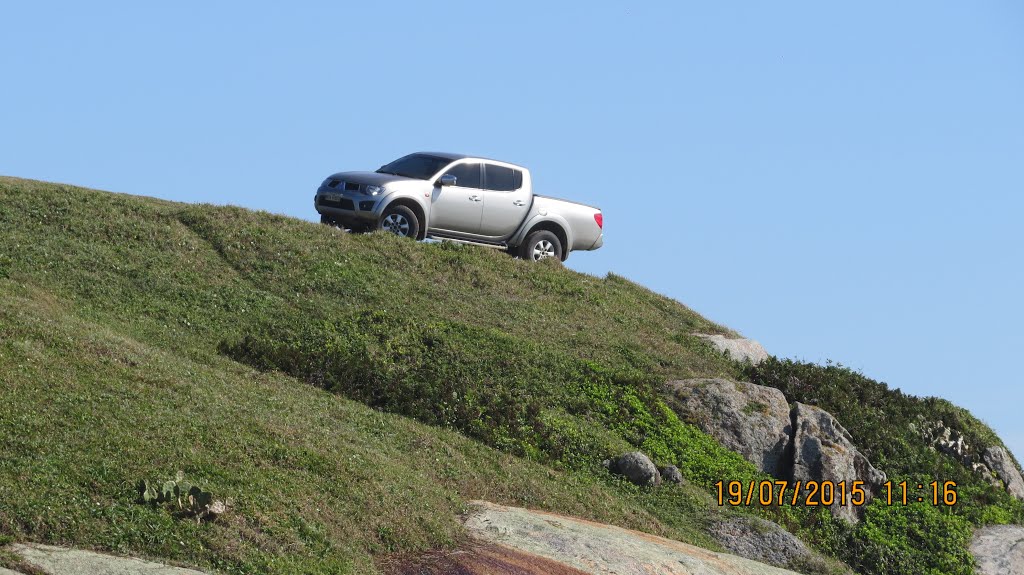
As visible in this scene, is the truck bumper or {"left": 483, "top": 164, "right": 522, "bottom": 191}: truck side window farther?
{"left": 483, "top": 164, "right": 522, "bottom": 191}: truck side window

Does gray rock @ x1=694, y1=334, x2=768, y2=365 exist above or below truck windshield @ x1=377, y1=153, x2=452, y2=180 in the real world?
below

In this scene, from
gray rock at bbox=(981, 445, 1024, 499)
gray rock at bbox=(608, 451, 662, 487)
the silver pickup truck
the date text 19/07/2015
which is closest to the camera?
gray rock at bbox=(608, 451, 662, 487)

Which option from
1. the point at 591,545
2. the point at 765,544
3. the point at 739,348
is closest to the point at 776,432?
the point at 765,544

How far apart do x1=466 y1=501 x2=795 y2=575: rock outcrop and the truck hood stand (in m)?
11.4

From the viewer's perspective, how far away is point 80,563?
9039 mm

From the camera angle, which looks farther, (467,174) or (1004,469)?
(467,174)

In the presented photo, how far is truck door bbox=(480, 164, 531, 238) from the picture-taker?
25391mm

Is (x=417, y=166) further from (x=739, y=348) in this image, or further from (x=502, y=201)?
(x=739, y=348)

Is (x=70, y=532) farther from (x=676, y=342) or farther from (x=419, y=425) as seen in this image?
(x=676, y=342)

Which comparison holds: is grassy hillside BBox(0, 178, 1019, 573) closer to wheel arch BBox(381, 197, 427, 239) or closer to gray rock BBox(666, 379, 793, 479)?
gray rock BBox(666, 379, 793, 479)

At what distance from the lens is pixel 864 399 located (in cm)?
2219

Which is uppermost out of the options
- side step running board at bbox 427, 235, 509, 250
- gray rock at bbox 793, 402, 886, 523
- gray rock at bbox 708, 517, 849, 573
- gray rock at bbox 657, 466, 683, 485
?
side step running board at bbox 427, 235, 509, 250

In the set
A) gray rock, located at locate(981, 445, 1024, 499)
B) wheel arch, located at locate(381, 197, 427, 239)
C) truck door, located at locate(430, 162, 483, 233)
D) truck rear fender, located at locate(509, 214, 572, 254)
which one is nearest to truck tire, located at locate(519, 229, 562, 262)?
truck rear fender, located at locate(509, 214, 572, 254)

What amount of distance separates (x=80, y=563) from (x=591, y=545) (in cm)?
511
